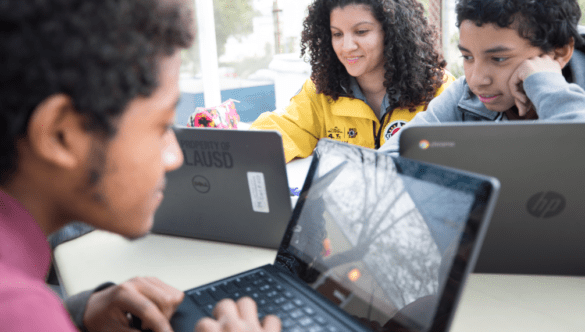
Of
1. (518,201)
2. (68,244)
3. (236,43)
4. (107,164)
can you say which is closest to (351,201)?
(518,201)

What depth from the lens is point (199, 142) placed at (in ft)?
2.88

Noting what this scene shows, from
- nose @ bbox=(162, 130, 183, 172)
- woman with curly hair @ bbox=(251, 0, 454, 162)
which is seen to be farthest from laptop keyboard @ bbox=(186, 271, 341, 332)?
woman with curly hair @ bbox=(251, 0, 454, 162)

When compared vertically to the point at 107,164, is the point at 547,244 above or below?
below

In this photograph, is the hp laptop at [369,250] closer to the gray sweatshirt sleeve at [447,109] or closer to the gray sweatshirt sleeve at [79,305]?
the gray sweatshirt sleeve at [79,305]

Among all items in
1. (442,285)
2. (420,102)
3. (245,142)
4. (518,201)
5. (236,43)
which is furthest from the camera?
(236,43)

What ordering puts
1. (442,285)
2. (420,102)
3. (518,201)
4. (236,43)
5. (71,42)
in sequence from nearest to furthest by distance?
1. (71,42)
2. (442,285)
3. (518,201)
4. (420,102)
5. (236,43)

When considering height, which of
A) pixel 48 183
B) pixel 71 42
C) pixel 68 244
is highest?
pixel 71 42

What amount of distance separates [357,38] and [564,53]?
3.02 ft

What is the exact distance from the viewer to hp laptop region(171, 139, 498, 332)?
50 cm

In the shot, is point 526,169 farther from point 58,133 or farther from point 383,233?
point 58,133

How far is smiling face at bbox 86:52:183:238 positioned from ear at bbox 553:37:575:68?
0.96m

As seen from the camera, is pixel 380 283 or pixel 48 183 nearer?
pixel 48 183

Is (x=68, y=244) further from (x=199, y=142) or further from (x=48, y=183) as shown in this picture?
(x=48, y=183)

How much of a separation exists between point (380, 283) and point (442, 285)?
0.11 m
